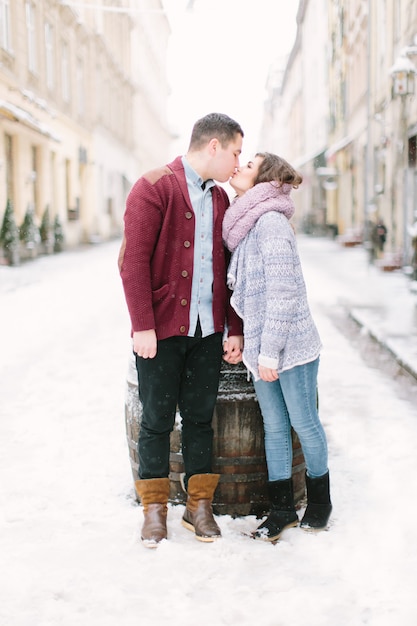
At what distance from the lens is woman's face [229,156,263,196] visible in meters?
3.15

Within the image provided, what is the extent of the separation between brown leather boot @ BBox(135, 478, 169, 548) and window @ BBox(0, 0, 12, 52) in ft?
58.2

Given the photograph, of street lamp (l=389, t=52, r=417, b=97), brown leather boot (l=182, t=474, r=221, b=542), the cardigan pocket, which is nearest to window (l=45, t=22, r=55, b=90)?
street lamp (l=389, t=52, r=417, b=97)

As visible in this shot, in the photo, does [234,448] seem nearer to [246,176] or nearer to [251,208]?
[251,208]

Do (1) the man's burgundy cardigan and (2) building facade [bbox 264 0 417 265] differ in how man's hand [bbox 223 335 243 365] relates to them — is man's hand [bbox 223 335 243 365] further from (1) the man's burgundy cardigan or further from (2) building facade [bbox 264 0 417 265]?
(2) building facade [bbox 264 0 417 265]

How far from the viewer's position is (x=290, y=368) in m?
3.08

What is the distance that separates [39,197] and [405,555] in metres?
22.0

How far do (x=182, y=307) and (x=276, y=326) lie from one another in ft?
1.32

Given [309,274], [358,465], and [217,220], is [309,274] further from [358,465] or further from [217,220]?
[217,220]

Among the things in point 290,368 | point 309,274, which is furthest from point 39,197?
point 290,368

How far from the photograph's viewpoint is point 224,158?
310 cm

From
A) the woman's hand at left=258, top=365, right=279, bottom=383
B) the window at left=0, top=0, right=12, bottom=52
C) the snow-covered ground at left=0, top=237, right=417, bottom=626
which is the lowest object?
the snow-covered ground at left=0, top=237, right=417, bottom=626

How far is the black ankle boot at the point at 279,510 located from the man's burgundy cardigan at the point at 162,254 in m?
0.77

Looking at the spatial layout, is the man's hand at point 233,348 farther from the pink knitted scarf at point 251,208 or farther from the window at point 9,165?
the window at point 9,165

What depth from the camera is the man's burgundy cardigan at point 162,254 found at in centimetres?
296
